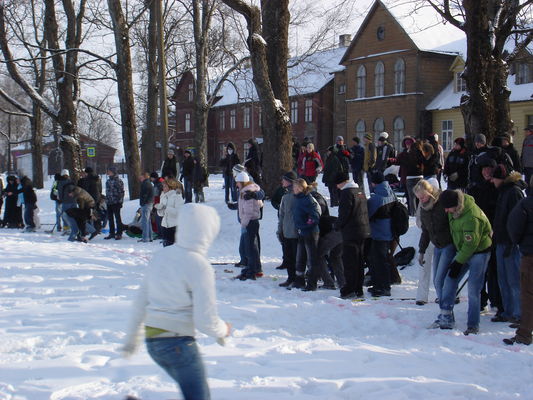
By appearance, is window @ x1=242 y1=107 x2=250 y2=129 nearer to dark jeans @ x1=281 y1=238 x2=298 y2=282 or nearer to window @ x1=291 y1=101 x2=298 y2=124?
window @ x1=291 y1=101 x2=298 y2=124

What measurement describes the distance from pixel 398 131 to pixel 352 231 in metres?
33.2

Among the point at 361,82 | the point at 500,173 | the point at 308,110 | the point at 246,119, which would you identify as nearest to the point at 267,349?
the point at 500,173

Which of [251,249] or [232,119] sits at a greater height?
[232,119]

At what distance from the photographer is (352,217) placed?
944cm

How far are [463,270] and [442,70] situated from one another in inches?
1386

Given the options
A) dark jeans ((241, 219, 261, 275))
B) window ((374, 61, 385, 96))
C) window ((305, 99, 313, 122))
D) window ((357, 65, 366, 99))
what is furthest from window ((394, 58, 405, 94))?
dark jeans ((241, 219, 261, 275))

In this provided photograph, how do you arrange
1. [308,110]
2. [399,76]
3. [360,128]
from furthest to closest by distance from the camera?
[308,110], [360,128], [399,76]

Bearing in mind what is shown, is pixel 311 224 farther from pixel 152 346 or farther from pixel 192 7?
pixel 192 7

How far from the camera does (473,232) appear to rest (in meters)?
7.34

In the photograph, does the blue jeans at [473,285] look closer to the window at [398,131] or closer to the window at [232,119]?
the window at [398,131]

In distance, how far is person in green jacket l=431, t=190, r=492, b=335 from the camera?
7387 mm

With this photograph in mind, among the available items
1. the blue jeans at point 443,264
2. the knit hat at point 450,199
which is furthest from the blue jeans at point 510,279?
the knit hat at point 450,199

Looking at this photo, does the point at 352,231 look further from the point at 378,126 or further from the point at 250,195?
the point at 378,126

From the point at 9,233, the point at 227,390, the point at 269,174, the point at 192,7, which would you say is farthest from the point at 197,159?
the point at 227,390
